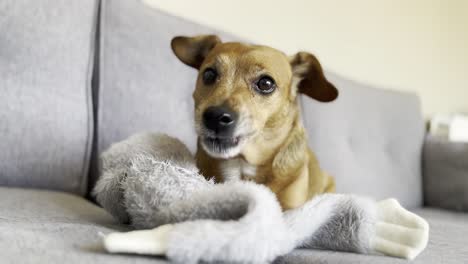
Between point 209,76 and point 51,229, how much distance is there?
22.0 inches

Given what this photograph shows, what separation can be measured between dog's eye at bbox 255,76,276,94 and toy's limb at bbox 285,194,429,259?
0.39m

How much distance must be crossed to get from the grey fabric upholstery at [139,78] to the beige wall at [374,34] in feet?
1.64

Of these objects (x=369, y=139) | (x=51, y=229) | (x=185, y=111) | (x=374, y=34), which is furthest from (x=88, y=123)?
(x=374, y=34)

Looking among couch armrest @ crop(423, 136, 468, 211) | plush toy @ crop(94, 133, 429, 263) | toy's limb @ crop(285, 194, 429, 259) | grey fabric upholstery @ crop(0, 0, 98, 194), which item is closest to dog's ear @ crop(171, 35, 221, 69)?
grey fabric upholstery @ crop(0, 0, 98, 194)

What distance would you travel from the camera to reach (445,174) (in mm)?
2107

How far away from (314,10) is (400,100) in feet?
2.00

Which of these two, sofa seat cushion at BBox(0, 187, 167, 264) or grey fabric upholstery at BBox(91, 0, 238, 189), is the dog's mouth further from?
grey fabric upholstery at BBox(91, 0, 238, 189)

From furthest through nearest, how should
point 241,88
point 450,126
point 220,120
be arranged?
point 450,126, point 241,88, point 220,120

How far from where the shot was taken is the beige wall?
2156mm

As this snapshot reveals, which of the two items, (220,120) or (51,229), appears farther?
(220,120)

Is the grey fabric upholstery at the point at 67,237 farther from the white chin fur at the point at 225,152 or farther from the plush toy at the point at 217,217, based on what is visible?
the white chin fur at the point at 225,152

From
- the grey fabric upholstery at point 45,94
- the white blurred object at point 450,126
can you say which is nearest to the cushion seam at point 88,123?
the grey fabric upholstery at point 45,94

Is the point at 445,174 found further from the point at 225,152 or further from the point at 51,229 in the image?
the point at 51,229

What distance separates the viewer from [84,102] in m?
1.25
